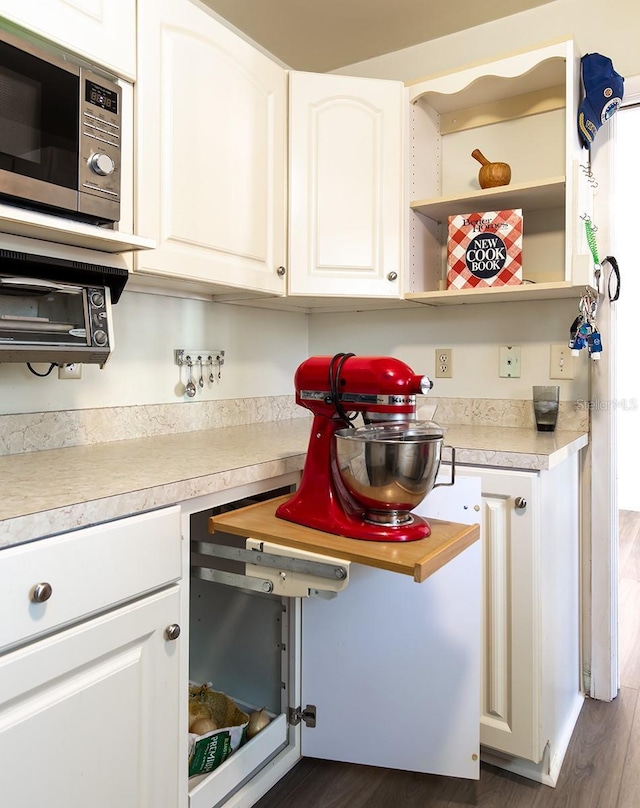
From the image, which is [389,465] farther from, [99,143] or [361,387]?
[99,143]

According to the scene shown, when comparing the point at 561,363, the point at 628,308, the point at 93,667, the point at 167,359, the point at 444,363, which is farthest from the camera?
the point at 628,308

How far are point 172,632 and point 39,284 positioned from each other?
733 mm

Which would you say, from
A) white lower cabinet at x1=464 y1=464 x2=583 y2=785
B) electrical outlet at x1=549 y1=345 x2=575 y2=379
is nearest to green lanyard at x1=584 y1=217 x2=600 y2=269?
electrical outlet at x1=549 y1=345 x2=575 y2=379

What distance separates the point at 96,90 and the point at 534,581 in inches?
58.7

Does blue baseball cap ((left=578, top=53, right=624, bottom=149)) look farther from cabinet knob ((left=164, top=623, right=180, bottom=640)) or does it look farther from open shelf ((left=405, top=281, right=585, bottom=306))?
cabinet knob ((left=164, top=623, right=180, bottom=640))

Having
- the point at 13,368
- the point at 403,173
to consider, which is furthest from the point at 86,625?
the point at 403,173

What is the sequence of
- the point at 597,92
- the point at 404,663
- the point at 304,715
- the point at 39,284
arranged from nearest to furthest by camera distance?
the point at 39,284 < the point at 404,663 < the point at 304,715 < the point at 597,92

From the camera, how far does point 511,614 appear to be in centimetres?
148

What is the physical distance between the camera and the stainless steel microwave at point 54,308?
45.3 inches

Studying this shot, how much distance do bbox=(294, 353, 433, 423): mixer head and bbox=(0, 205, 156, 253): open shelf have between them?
45 centimetres

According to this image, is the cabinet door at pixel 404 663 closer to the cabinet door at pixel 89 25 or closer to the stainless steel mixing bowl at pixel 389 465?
the stainless steel mixing bowl at pixel 389 465

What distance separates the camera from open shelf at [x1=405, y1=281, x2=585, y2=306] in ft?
5.61

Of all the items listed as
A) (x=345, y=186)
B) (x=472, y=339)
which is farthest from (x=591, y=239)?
(x=345, y=186)

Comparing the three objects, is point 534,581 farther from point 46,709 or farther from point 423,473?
point 46,709
